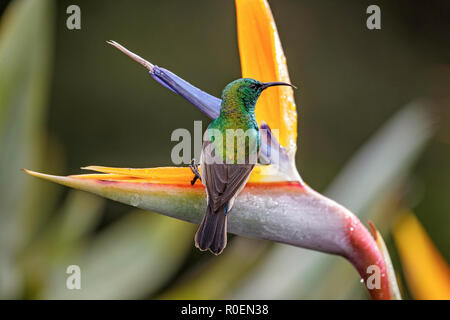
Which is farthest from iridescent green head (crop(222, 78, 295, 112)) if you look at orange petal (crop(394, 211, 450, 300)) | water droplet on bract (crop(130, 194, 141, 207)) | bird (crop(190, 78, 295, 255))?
orange petal (crop(394, 211, 450, 300))

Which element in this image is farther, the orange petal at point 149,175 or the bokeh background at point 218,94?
the bokeh background at point 218,94

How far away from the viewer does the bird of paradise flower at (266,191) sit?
0.41 metres

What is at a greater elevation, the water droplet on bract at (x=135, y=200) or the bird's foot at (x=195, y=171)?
the bird's foot at (x=195, y=171)

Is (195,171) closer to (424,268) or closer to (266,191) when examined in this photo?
(266,191)

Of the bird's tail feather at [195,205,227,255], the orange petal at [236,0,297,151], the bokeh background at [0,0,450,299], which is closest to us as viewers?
the bird's tail feather at [195,205,227,255]

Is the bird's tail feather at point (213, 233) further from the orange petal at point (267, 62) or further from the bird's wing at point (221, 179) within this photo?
the orange petal at point (267, 62)

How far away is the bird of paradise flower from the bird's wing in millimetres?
37

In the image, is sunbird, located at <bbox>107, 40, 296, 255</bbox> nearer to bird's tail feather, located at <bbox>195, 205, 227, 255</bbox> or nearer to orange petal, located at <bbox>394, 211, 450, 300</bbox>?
bird's tail feather, located at <bbox>195, 205, 227, 255</bbox>

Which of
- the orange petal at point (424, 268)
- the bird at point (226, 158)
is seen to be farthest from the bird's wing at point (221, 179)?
the orange petal at point (424, 268)

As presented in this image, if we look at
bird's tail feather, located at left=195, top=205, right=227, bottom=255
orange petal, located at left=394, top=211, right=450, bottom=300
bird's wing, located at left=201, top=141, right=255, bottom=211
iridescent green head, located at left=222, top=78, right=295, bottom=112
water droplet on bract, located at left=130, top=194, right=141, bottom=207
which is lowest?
orange petal, located at left=394, top=211, right=450, bottom=300

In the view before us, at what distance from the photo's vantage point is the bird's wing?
0.38m

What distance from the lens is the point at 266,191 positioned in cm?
44

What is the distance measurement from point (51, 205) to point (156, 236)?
12.3 inches
